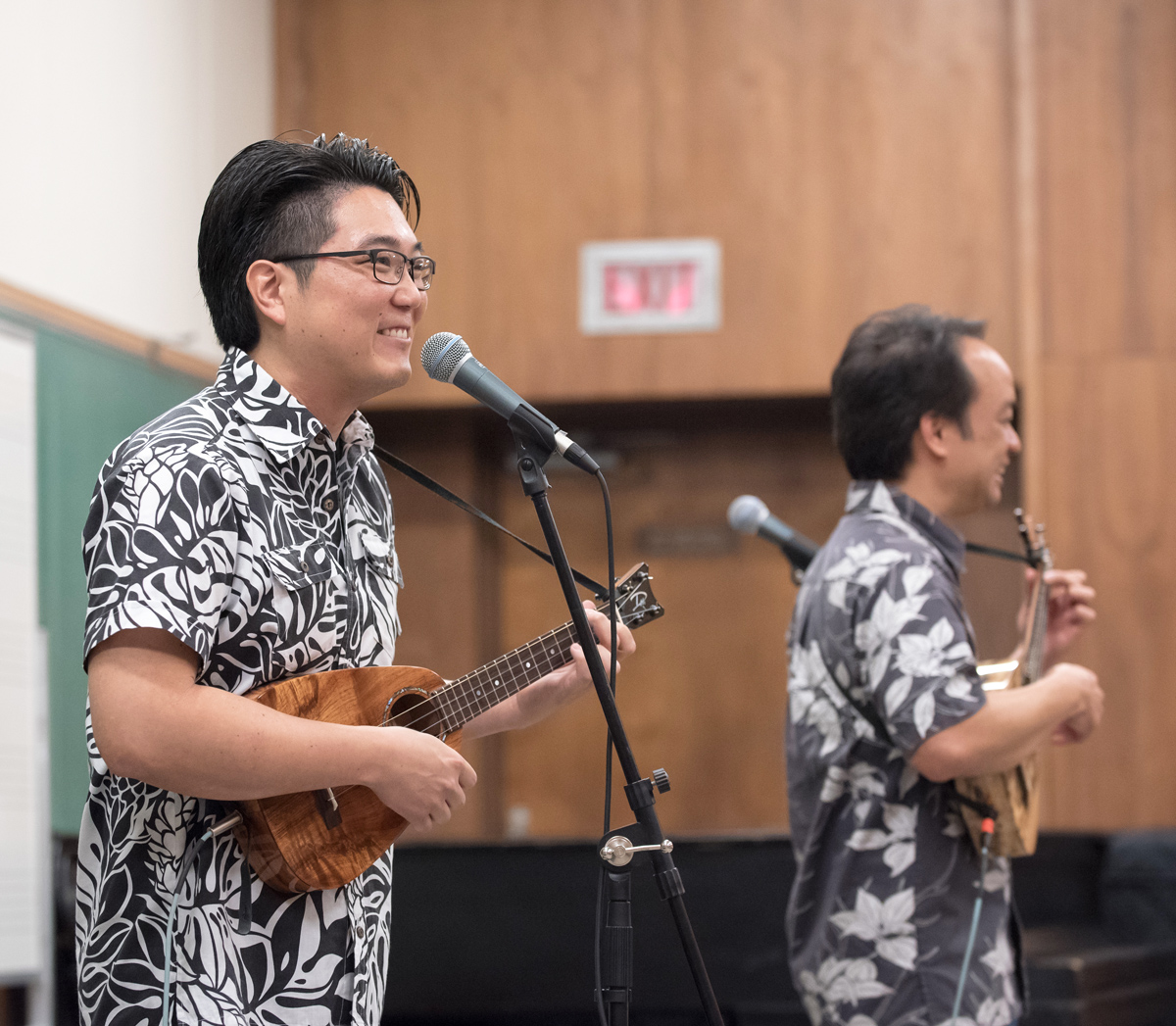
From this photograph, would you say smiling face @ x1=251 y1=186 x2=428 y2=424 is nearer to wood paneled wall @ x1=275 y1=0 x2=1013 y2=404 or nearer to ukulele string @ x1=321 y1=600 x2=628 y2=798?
ukulele string @ x1=321 y1=600 x2=628 y2=798

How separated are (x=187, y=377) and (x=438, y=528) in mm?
990

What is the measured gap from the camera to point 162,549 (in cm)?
117

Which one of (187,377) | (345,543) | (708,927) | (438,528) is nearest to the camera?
(345,543)

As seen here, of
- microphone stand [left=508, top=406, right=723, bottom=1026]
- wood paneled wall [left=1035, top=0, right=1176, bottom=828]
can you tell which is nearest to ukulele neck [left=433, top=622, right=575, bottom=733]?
microphone stand [left=508, top=406, right=723, bottom=1026]

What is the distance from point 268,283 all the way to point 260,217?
80 mm

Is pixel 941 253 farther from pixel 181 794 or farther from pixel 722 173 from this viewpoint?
pixel 181 794

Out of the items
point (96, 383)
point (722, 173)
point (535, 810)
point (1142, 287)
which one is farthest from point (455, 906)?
point (1142, 287)

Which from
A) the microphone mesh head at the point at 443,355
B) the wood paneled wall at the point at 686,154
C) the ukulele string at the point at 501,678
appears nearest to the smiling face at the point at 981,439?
the ukulele string at the point at 501,678

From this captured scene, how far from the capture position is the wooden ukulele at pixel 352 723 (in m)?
1.24

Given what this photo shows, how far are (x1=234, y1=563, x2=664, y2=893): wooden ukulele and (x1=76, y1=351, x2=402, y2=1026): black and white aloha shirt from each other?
3 cm

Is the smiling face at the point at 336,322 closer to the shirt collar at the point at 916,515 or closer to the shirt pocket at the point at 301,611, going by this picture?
the shirt pocket at the point at 301,611

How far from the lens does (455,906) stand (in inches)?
118

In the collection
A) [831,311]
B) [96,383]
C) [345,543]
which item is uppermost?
[831,311]

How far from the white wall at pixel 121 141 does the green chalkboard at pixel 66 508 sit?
0.16m
